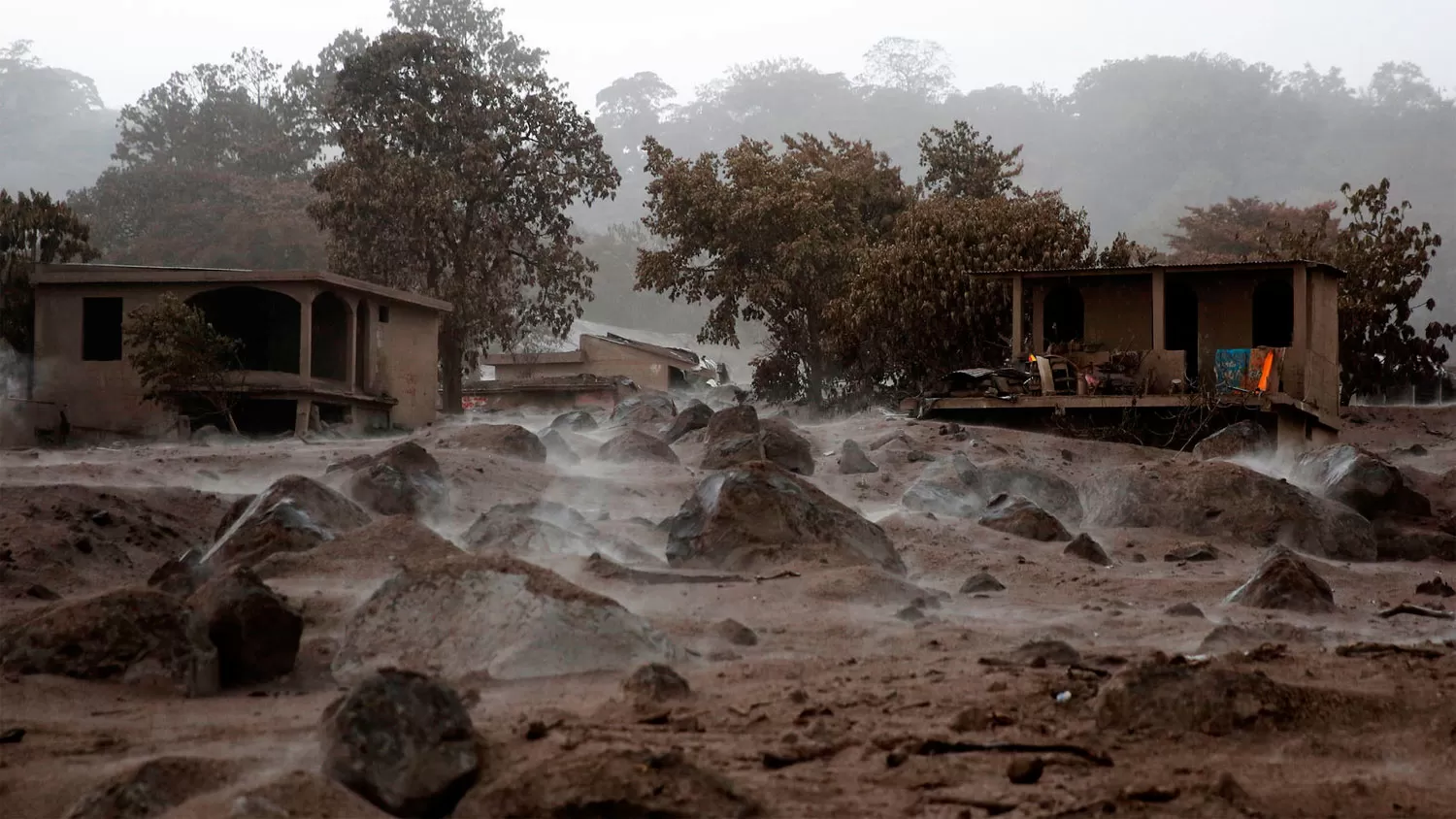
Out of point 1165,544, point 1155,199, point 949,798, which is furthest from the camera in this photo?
point 1155,199

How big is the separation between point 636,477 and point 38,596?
19.9ft

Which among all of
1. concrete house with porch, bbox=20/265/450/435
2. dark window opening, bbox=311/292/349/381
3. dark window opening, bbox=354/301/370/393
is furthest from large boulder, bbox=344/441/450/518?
dark window opening, bbox=311/292/349/381

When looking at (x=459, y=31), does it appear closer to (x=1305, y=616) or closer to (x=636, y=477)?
(x=636, y=477)

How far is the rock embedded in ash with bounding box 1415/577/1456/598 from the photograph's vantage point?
8.68m

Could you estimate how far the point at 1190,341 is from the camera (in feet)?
74.3

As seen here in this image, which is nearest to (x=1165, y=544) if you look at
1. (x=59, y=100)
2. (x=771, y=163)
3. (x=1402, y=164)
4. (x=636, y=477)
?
(x=636, y=477)

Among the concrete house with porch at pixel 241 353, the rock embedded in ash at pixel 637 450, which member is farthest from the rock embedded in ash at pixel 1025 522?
the concrete house with porch at pixel 241 353

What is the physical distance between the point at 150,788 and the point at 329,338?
2338 centimetres

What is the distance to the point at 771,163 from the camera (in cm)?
3103

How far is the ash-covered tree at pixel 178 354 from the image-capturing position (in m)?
21.5

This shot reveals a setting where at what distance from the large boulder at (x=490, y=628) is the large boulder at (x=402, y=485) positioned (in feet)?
15.1

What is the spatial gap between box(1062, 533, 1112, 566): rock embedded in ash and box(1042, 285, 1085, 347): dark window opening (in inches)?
502

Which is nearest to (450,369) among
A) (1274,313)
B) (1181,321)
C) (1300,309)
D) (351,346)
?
(351,346)

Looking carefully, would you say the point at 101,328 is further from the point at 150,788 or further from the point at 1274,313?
the point at 150,788
